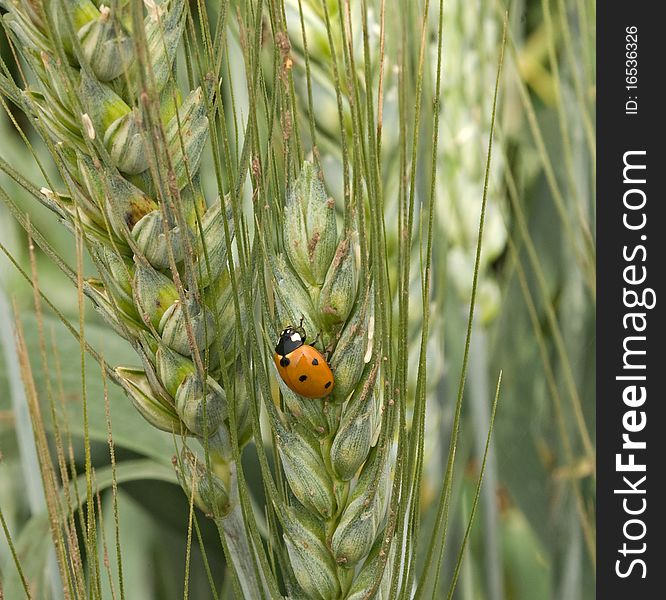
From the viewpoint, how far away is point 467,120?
62cm

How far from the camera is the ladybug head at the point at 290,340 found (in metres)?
0.36

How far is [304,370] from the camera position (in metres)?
0.35

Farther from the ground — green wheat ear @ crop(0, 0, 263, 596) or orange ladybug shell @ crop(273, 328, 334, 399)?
green wheat ear @ crop(0, 0, 263, 596)

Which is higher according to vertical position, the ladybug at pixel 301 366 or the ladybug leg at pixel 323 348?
the ladybug leg at pixel 323 348

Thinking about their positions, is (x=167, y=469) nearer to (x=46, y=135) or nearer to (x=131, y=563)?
(x=131, y=563)

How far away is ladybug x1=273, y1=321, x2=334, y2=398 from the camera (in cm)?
35

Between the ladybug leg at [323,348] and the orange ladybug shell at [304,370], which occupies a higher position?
the ladybug leg at [323,348]

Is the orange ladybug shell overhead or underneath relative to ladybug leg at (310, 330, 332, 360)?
underneath

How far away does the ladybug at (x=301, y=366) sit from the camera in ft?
1.16

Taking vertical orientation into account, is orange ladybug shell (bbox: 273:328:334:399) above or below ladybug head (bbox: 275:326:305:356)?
below

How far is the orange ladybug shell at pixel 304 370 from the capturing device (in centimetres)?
35

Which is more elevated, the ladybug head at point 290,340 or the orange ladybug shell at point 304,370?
the ladybug head at point 290,340

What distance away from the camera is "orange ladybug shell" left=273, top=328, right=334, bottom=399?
35cm

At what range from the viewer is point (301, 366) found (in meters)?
0.35
